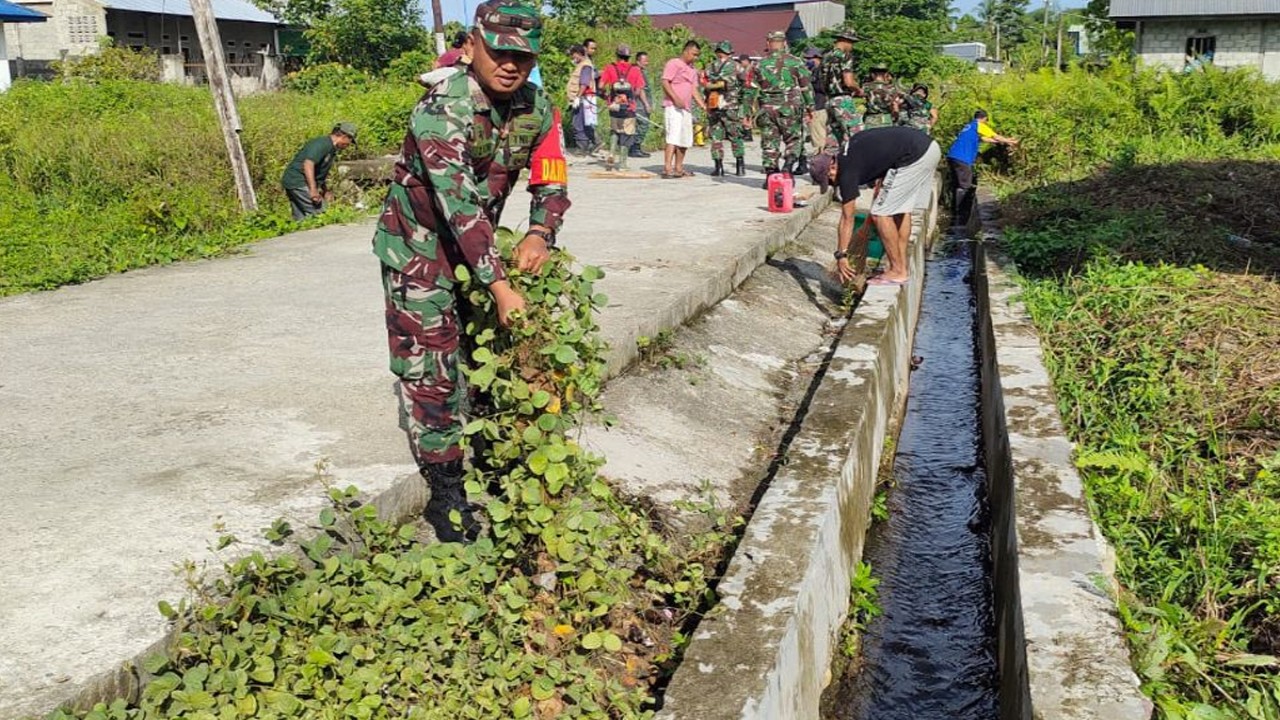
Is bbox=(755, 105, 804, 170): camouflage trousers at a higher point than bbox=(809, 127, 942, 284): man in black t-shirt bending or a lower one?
higher

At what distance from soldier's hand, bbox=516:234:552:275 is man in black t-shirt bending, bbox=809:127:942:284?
458cm

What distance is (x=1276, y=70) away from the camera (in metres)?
27.8

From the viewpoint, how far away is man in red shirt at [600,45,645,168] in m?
15.2

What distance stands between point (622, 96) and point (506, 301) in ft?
40.7

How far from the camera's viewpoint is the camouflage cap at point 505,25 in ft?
11.0

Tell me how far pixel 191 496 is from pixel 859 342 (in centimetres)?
390

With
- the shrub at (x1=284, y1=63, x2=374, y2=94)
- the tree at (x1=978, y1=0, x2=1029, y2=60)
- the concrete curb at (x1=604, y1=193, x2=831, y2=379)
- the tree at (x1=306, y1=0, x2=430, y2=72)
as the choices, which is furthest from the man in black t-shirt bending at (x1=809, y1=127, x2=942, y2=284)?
the tree at (x1=978, y1=0, x2=1029, y2=60)

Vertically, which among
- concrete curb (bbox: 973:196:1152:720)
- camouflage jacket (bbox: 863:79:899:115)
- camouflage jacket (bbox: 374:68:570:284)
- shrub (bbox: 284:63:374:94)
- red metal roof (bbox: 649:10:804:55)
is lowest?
concrete curb (bbox: 973:196:1152:720)

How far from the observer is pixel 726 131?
538 inches

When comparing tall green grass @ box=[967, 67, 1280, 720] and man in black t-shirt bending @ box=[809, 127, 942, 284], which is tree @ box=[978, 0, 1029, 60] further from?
man in black t-shirt bending @ box=[809, 127, 942, 284]

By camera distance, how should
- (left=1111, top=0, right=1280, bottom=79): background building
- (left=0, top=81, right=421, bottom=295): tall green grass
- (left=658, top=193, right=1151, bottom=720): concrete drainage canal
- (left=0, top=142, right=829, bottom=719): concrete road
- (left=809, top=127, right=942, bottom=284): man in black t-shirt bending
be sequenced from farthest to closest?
(left=1111, top=0, right=1280, bottom=79): background building
(left=0, top=81, right=421, bottom=295): tall green grass
(left=809, top=127, right=942, bottom=284): man in black t-shirt bending
(left=658, top=193, right=1151, bottom=720): concrete drainage canal
(left=0, top=142, right=829, bottom=719): concrete road

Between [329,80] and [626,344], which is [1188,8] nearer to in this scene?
[329,80]

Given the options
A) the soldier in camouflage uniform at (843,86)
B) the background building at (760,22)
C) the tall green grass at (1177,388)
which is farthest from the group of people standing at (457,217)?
the background building at (760,22)

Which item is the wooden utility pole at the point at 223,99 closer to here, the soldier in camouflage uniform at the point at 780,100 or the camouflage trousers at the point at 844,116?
the soldier in camouflage uniform at the point at 780,100
